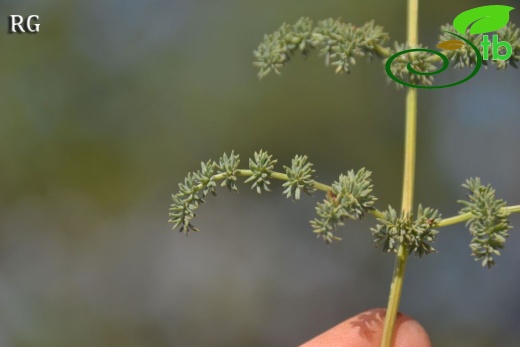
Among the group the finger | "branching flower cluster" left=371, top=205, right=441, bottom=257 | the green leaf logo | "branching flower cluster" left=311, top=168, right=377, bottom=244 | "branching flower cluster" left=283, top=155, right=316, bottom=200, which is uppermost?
the green leaf logo

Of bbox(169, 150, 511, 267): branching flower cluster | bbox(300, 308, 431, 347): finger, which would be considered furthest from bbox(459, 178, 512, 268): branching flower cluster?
bbox(300, 308, 431, 347): finger

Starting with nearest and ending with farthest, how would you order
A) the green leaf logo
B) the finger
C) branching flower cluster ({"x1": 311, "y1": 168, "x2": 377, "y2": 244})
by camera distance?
branching flower cluster ({"x1": 311, "y1": 168, "x2": 377, "y2": 244}) < the green leaf logo < the finger

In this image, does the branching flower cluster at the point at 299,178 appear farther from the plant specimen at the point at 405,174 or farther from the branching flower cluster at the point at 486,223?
the branching flower cluster at the point at 486,223

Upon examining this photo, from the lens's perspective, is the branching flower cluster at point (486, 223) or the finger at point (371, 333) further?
the finger at point (371, 333)

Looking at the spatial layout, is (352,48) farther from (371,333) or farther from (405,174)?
(371,333)

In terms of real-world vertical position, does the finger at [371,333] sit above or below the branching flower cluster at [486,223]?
below

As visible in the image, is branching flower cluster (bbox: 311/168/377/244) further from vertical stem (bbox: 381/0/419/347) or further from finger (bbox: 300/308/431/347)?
finger (bbox: 300/308/431/347)

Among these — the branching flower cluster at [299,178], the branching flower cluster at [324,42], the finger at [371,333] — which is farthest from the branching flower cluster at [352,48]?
the finger at [371,333]
